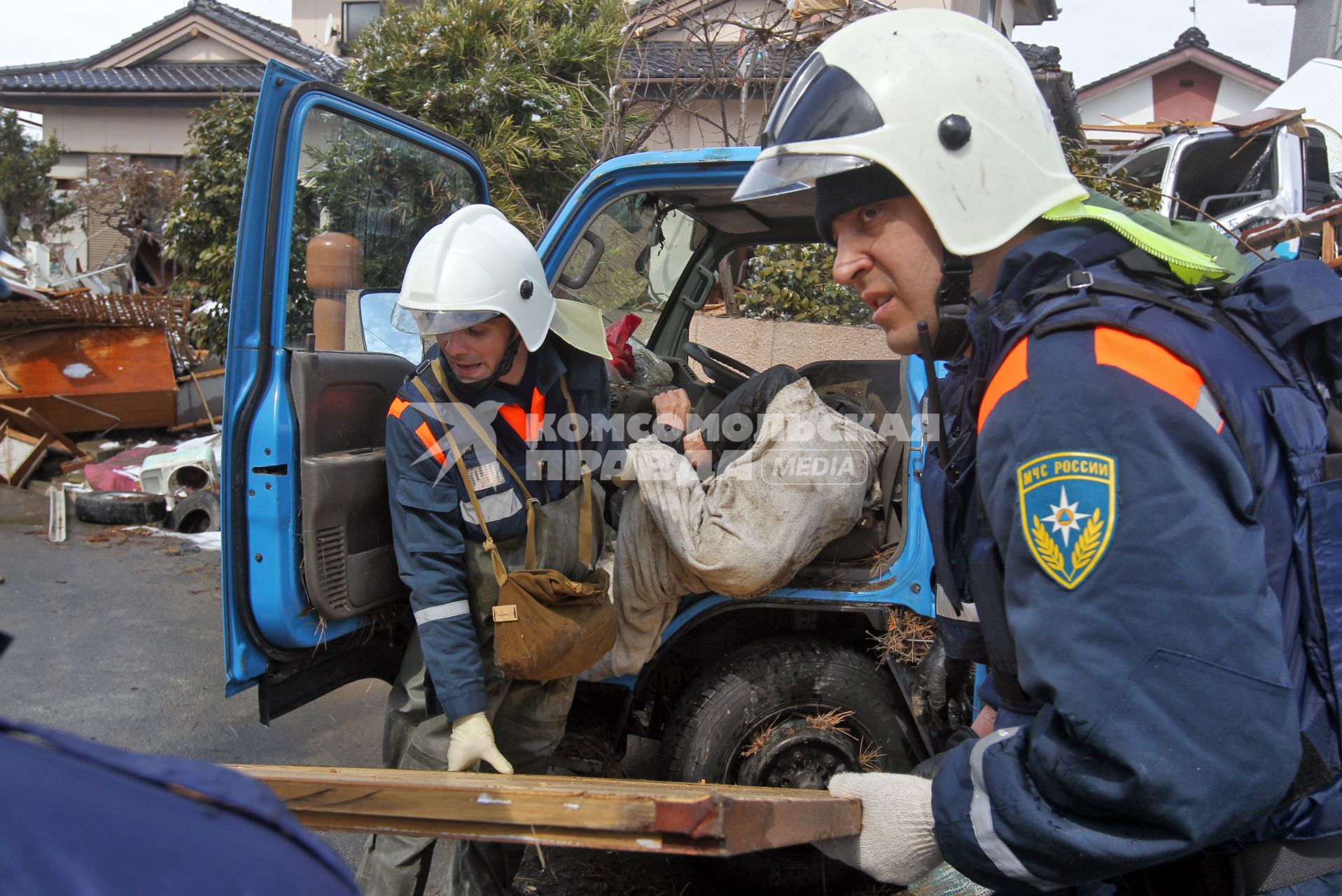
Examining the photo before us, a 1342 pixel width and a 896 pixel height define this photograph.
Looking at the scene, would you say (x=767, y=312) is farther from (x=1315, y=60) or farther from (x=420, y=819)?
(x=1315, y=60)

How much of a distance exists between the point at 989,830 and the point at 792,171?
99cm

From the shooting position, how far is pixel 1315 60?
35.6ft

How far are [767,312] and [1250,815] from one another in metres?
4.61

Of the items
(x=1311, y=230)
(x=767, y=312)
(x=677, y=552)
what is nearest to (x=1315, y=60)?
(x=1311, y=230)

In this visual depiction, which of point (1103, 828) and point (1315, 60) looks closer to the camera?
point (1103, 828)

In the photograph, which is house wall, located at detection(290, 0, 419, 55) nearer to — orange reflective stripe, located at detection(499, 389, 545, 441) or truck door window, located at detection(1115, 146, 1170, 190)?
truck door window, located at detection(1115, 146, 1170, 190)

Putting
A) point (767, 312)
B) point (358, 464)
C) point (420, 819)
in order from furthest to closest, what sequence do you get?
point (767, 312), point (358, 464), point (420, 819)

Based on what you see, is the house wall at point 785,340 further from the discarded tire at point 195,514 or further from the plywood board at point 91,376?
the plywood board at point 91,376

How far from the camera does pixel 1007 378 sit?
115 centimetres

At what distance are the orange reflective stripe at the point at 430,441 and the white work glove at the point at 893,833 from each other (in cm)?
129

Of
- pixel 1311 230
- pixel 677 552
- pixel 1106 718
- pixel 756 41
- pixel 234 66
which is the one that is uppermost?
pixel 234 66

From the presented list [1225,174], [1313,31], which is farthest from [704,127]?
[1313,31]

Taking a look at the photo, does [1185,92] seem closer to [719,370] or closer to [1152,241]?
[719,370]

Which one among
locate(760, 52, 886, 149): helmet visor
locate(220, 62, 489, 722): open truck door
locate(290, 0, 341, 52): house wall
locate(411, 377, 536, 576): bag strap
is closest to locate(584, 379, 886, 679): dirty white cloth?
locate(411, 377, 536, 576): bag strap
